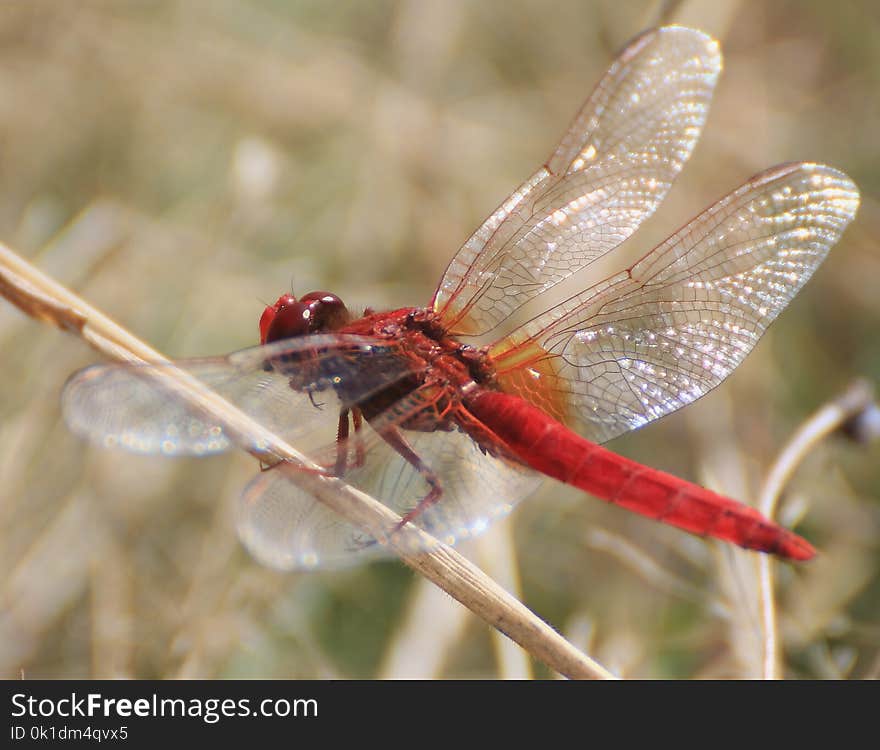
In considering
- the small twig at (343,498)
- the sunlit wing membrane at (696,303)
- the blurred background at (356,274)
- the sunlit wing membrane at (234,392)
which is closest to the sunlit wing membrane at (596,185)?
the sunlit wing membrane at (696,303)

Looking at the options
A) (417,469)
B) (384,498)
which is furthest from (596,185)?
(384,498)

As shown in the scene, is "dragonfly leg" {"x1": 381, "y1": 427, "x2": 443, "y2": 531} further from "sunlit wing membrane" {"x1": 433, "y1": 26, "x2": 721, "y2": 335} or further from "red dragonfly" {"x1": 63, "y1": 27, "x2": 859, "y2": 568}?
"sunlit wing membrane" {"x1": 433, "y1": 26, "x2": 721, "y2": 335}

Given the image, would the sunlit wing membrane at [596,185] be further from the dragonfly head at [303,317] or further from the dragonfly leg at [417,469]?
the dragonfly leg at [417,469]

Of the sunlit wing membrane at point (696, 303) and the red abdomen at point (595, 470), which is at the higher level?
the sunlit wing membrane at point (696, 303)

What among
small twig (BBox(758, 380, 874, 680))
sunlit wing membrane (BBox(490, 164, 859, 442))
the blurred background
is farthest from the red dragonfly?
the blurred background

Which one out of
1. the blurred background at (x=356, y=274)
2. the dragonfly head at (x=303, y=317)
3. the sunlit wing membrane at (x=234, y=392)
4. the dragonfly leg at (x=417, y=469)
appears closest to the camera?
the sunlit wing membrane at (x=234, y=392)

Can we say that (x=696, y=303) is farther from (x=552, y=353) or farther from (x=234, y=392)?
(x=234, y=392)

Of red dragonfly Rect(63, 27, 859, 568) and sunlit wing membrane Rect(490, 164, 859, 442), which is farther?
sunlit wing membrane Rect(490, 164, 859, 442)
